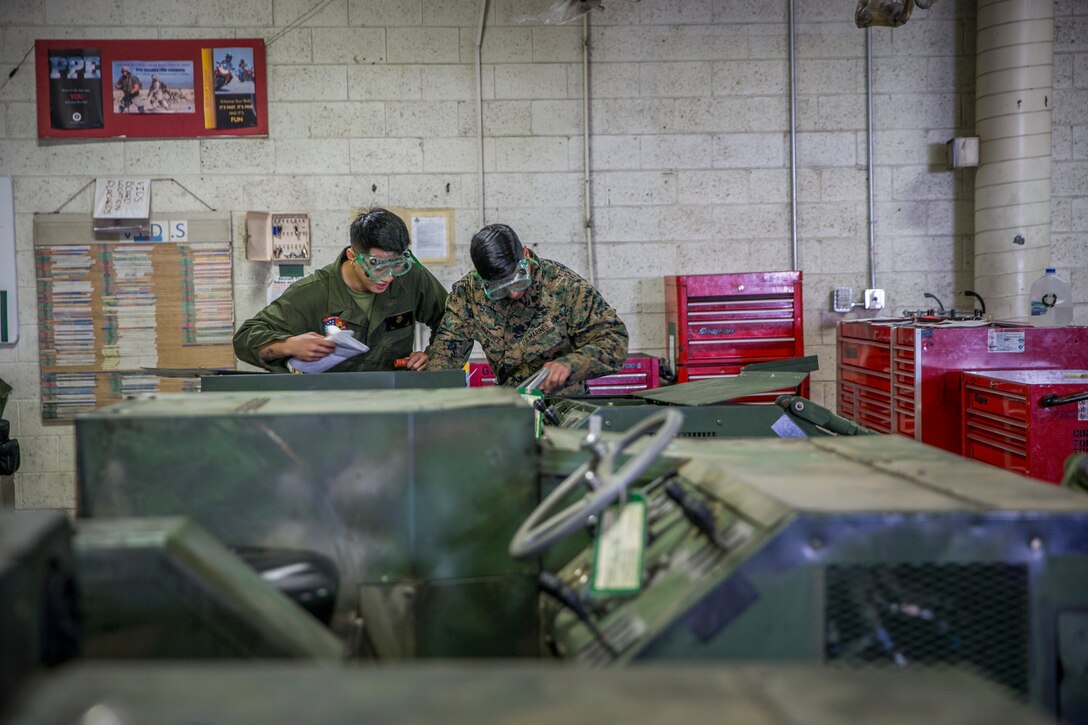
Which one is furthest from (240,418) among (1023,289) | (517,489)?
(1023,289)

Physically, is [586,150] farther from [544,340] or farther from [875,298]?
[544,340]

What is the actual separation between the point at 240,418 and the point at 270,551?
8.4 inches

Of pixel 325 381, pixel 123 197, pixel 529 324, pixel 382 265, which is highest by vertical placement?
pixel 123 197

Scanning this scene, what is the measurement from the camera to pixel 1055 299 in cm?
440

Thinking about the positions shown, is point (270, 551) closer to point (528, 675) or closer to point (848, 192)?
point (528, 675)

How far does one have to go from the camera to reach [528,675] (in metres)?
0.76

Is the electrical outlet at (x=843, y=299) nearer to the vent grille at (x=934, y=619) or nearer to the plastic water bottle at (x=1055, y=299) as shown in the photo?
the plastic water bottle at (x=1055, y=299)

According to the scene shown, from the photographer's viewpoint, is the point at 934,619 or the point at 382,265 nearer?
the point at 934,619

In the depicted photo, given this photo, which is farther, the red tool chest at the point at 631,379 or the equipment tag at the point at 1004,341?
the red tool chest at the point at 631,379

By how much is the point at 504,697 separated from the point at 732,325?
3.94 meters

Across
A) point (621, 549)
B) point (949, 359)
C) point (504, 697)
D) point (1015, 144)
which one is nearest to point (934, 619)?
point (621, 549)

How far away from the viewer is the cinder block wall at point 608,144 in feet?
15.6

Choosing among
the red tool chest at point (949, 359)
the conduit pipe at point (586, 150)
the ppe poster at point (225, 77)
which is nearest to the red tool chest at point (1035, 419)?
the red tool chest at point (949, 359)

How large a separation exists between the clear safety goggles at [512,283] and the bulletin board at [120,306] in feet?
6.90
